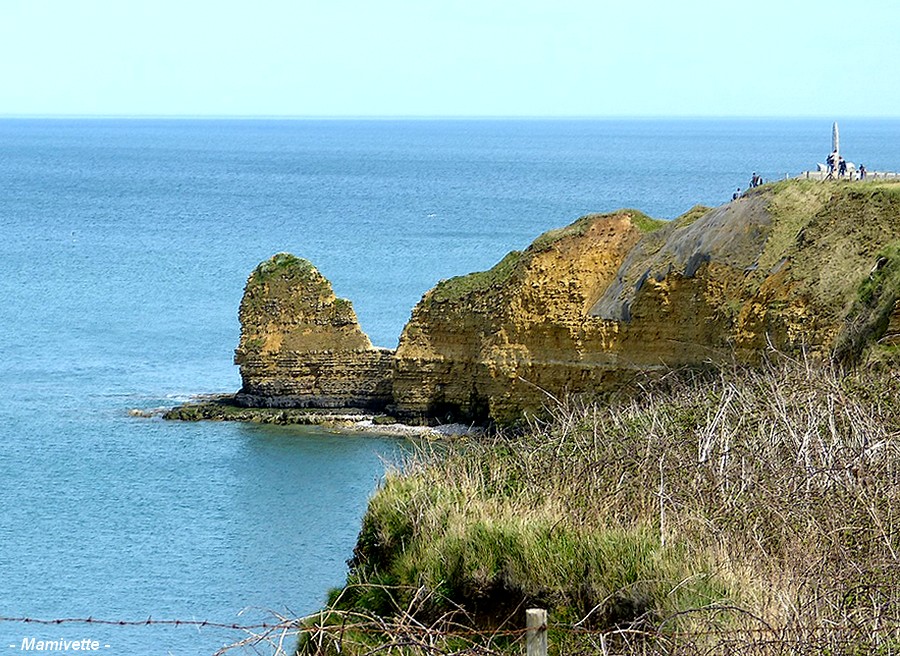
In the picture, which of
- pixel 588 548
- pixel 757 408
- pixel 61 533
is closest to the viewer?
pixel 588 548

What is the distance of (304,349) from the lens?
47500 mm

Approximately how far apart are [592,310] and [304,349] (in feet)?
32.3

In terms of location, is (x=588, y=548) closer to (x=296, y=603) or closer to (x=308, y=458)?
(x=296, y=603)

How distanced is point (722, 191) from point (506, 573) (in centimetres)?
13498

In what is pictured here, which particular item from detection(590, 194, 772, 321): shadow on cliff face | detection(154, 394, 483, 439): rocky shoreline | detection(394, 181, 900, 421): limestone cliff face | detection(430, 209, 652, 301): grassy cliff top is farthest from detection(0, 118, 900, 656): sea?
detection(590, 194, 772, 321): shadow on cliff face

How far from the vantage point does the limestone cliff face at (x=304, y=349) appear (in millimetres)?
47438

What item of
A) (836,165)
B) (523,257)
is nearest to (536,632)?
(523,257)

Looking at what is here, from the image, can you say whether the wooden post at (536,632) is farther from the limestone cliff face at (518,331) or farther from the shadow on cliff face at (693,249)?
the limestone cliff face at (518,331)

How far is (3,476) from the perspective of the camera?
40.9m

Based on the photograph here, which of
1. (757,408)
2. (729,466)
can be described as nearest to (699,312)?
(757,408)

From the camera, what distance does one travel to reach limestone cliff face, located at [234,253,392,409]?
156 ft

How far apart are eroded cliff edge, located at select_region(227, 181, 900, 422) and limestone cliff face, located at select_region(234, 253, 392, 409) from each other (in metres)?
0.04

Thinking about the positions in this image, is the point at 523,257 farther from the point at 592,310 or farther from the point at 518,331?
the point at 592,310

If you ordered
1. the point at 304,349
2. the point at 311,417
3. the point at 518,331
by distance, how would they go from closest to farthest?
1. the point at 518,331
2. the point at 311,417
3. the point at 304,349
